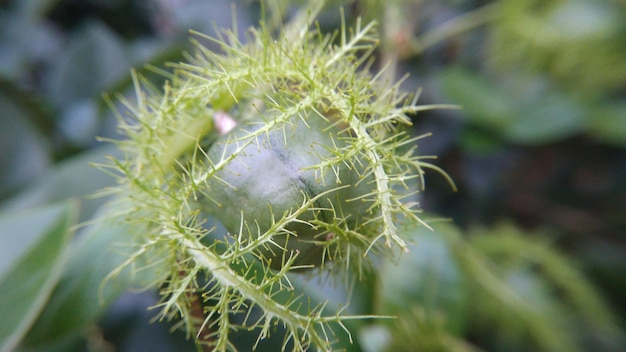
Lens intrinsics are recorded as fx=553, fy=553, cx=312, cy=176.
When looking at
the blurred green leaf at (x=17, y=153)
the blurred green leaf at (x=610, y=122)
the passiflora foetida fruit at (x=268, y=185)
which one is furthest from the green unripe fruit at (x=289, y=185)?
the blurred green leaf at (x=610, y=122)

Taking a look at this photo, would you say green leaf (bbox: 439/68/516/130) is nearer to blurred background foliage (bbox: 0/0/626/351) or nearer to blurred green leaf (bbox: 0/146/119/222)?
blurred background foliage (bbox: 0/0/626/351)

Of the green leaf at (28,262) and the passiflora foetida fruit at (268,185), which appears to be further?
the green leaf at (28,262)

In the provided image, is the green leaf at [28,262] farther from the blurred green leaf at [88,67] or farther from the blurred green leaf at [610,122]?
the blurred green leaf at [610,122]

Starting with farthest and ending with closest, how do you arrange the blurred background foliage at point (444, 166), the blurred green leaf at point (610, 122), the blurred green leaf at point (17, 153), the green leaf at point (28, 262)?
1. the blurred green leaf at point (610, 122)
2. the blurred green leaf at point (17, 153)
3. the blurred background foliage at point (444, 166)
4. the green leaf at point (28, 262)

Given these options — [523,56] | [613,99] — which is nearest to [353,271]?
[523,56]

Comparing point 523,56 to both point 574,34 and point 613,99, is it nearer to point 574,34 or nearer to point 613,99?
point 574,34

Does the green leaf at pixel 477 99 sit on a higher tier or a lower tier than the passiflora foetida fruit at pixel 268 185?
lower

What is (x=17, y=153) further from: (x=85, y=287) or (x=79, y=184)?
(x=85, y=287)

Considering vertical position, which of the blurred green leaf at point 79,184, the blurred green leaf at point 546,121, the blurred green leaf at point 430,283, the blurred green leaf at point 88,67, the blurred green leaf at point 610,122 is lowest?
the blurred green leaf at point 610,122
